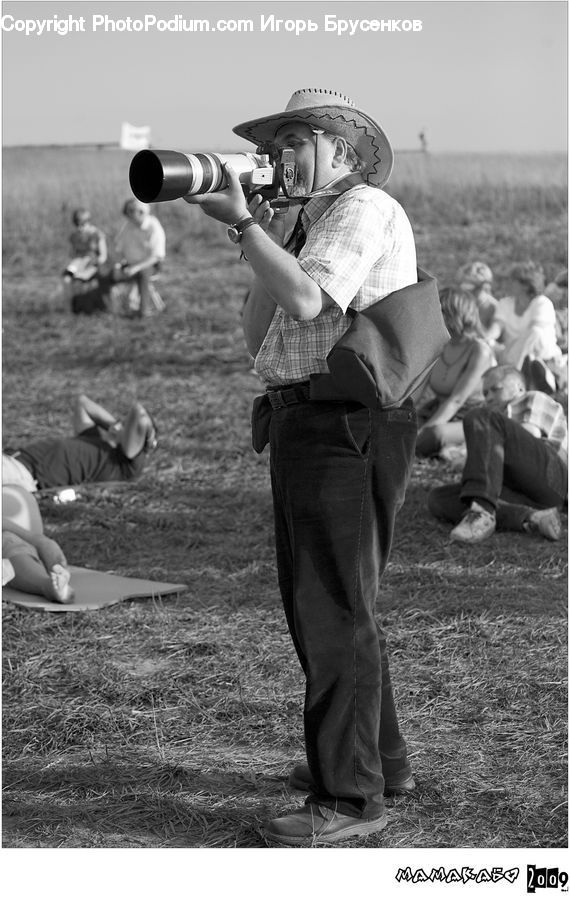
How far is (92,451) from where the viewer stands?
6.21m

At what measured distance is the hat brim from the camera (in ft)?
7.88

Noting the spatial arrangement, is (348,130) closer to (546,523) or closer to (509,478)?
(546,523)

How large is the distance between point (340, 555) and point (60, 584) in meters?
2.07

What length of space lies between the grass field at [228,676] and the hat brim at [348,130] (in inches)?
59.4

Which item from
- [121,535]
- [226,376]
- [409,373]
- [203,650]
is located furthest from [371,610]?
[226,376]

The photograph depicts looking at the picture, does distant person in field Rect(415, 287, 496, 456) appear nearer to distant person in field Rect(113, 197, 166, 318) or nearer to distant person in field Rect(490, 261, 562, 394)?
distant person in field Rect(490, 261, 562, 394)

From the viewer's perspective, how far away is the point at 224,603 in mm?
4355

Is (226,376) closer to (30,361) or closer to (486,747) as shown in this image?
(30,361)

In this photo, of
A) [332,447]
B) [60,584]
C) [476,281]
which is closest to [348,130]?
[332,447]

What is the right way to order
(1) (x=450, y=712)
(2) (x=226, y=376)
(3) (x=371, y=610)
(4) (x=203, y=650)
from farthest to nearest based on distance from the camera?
(2) (x=226, y=376) < (4) (x=203, y=650) < (1) (x=450, y=712) < (3) (x=371, y=610)

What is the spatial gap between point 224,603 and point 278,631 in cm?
39

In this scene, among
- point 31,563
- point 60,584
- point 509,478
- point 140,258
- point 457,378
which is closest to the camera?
point 60,584

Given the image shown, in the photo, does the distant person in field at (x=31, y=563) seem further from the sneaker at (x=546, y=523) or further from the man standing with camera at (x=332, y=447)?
the sneaker at (x=546, y=523)

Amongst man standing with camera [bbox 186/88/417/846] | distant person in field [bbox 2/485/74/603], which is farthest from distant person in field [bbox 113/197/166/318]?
man standing with camera [bbox 186/88/417/846]
